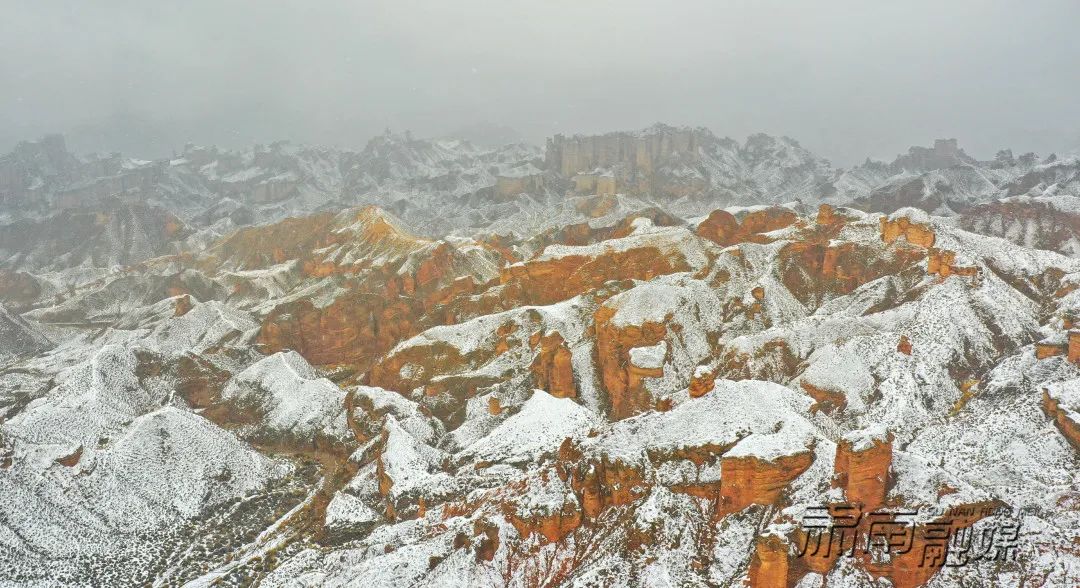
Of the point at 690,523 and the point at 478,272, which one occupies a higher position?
the point at 690,523

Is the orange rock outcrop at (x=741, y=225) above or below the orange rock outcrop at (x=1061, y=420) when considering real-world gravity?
below

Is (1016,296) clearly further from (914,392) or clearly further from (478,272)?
(478,272)

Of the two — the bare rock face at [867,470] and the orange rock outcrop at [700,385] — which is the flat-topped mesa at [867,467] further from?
the orange rock outcrop at [700,385]

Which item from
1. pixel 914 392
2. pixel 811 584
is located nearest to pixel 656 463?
pixel 811 584

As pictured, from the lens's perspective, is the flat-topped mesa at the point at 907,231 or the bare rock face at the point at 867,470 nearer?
the bare rock face at the point at 867,470

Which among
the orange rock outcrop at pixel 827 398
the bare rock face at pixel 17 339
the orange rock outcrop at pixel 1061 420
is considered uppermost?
the orange rock outcrop at pixel 1061 420

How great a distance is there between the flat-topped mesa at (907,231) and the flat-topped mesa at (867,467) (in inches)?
2873

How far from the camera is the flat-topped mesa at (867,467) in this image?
3497cm

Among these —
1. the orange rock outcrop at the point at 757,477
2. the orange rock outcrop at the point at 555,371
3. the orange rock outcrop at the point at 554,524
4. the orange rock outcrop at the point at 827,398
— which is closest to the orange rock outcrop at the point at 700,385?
the orange rock outcrop at the point at 757,477

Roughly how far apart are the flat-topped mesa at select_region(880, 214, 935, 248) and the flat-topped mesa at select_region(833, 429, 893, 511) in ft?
239

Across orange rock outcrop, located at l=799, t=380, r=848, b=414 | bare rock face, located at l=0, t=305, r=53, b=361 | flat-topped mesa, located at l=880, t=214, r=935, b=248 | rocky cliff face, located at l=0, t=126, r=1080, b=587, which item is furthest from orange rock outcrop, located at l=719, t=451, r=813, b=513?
bare rock face, located at l=0, t=305, r=53, b=361

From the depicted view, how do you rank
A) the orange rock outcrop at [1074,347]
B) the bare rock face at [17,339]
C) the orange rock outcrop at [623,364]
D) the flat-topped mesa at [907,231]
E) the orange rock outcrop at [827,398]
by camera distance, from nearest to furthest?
the orange rock outcrop at [1074,347], the orange rock outcrop at [827,398], the orange rock outcrop at [623,364], the flat-topped mesa at [907,231], the bare rock face at [17,339]

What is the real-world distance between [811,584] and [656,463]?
13786mm

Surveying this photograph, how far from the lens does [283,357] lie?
98.0 meters
